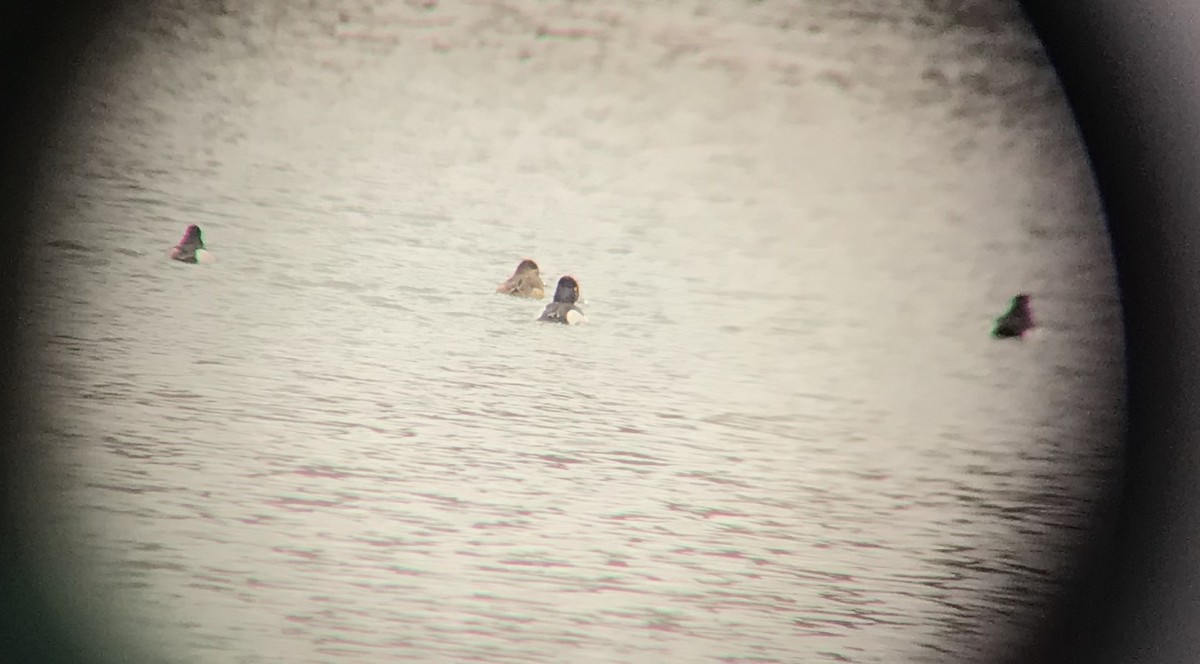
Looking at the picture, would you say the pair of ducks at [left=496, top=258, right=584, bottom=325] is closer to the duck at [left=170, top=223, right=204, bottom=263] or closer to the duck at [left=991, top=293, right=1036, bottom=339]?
the duck at [left=170, top=223, right=204, bottom=263]

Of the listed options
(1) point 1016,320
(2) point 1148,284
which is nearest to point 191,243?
(1) point 1016,320

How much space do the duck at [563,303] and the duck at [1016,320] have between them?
420 mm

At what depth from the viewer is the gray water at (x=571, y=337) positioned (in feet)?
2.53

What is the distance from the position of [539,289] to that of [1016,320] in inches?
18.7

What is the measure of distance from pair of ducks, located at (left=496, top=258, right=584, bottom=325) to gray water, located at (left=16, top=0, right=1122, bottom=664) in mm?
13

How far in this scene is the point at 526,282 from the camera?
30.6 inches

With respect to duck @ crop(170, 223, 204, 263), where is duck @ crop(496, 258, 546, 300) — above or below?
above

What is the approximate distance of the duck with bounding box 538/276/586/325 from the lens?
0.78 metres

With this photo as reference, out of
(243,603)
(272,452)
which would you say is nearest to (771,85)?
(272,452)

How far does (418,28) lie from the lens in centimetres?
77

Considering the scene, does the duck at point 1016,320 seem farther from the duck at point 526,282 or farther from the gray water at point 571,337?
the duck at point 526,282

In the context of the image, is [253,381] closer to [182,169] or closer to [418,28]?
[182,169]

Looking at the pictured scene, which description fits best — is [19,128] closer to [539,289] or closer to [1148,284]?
[539,289]

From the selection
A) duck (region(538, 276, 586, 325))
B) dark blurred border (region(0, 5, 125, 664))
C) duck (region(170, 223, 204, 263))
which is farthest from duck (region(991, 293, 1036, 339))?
dark blurred border (region(0, 5, 125, 664))
